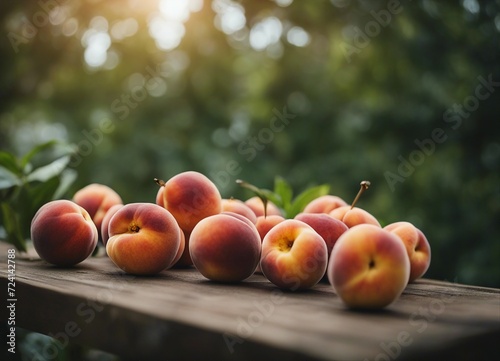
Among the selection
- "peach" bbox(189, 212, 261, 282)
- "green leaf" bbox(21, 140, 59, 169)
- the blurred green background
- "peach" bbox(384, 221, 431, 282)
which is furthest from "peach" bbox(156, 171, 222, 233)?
the blurred green background

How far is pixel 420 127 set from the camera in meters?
2.71

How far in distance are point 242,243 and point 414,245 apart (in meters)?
0.33

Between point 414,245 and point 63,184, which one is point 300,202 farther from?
point 63,184

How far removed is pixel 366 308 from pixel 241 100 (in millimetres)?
2771

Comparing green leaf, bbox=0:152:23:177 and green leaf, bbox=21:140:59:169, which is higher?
green leaf, bbox=21:140:59:169

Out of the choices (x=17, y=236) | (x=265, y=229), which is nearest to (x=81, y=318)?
(x=265, y=229)

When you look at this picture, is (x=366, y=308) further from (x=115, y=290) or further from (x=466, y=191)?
(x=466, y=191)

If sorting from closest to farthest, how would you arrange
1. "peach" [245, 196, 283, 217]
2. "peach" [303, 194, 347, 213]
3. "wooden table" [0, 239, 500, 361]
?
"wooden table" [0, 239, 500, 361] < "peach" [303, 194, 347, 213] < "peach" [245, 196, 283, 217]

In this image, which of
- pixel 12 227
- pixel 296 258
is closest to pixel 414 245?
pixel 296 258

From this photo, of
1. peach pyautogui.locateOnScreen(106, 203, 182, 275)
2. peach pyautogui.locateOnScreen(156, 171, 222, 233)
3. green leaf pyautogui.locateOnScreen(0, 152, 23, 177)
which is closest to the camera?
peach pyautogui.locateOnScreen(106, 203, 182, 275)

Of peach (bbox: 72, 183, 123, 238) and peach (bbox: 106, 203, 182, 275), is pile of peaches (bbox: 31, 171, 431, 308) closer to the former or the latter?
peach (bbox: 106, 203, 182, 275)

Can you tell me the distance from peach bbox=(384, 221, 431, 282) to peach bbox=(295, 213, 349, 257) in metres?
0.09

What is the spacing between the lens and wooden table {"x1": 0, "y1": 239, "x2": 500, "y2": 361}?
1.78ft

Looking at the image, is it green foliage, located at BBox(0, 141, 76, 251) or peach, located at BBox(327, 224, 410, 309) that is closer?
peach, located at BBox(327, 224, 410, 309)
